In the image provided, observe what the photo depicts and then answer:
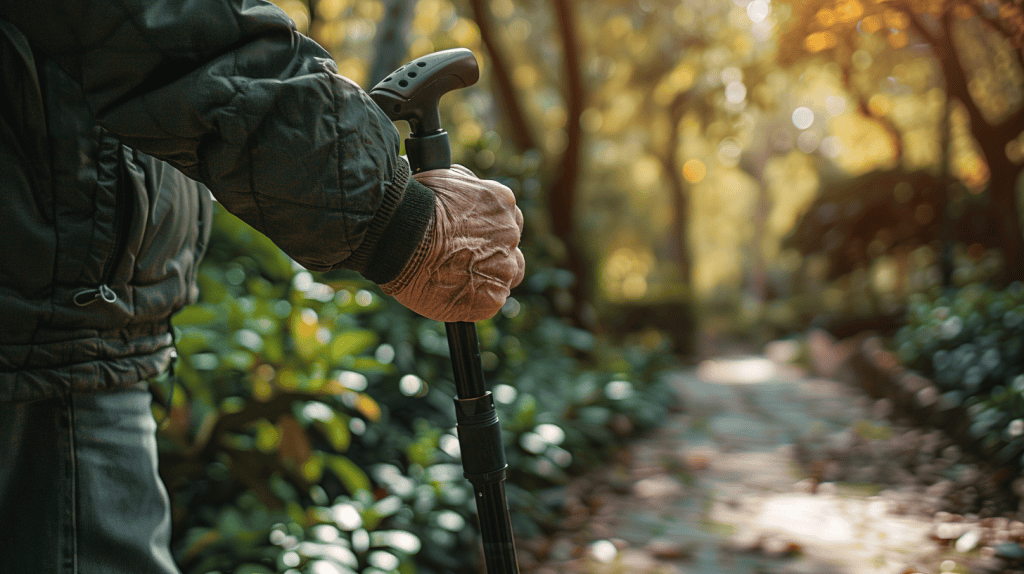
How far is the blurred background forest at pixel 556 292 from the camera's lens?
2.24m

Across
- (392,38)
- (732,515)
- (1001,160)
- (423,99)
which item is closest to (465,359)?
(423,99)

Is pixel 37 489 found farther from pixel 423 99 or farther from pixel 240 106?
pixel 423 99

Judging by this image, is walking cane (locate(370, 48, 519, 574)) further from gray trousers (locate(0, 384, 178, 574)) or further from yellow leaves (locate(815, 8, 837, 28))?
yellow leaves (locate(815, 8, 837, 28))

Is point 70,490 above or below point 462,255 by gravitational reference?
below

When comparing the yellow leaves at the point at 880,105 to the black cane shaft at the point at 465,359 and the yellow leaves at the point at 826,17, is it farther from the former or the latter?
the black cane shaft at the point at 465,359

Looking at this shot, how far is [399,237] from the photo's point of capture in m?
1.04

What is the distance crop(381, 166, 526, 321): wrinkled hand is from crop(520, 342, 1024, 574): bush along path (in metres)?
2.04

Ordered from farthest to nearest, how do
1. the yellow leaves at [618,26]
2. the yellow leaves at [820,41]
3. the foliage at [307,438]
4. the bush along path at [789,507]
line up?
the yellow leaves at [618,26] → the yellow leaves at [820,41] → the bush along path at [789,507] → the foliage at [307,438]

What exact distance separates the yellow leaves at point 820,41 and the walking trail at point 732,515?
2.43m

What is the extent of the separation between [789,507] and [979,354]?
188cm

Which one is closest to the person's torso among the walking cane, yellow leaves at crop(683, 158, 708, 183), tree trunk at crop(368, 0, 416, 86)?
the walking cane

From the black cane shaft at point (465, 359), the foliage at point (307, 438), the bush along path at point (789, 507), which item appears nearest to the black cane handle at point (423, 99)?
the black cane shaft at point (465, 359)

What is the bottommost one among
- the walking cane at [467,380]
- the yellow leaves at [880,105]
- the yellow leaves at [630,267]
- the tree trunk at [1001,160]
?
the walking cane at [467,380]

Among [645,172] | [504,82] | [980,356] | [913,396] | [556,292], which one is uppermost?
[645,172]
